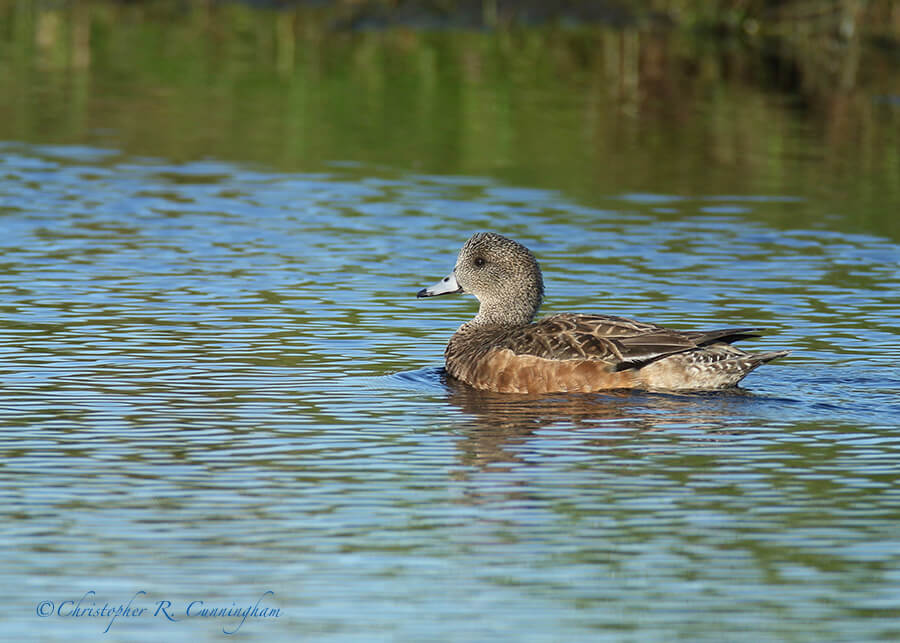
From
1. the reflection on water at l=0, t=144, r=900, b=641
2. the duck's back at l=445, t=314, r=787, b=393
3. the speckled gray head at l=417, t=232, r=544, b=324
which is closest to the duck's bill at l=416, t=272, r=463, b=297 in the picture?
the speckled gray head at l=417, t=232, r=544, b=324

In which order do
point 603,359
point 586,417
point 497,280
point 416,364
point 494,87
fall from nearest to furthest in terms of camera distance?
point 586,417 → point 603,359 → point 416,364 → point 497,280 → point 494,87

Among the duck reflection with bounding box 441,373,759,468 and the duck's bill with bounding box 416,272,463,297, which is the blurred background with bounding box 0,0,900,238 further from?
the duck reflection with bounding box 441,373,759,468

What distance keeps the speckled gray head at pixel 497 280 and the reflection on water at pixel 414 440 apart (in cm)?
49

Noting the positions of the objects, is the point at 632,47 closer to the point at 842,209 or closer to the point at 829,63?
the point at 829,63

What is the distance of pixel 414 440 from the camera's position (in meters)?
9.82

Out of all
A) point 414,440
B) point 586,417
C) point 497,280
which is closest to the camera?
point 414,440

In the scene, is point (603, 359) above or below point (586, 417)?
above

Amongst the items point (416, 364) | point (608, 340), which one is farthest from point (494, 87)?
point (608, 340)

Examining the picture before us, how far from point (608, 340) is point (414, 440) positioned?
2.00 m

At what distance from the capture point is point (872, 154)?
71.4 ft

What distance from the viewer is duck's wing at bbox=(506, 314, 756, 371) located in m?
11.1

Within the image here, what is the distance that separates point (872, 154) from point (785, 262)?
6427 millimetres

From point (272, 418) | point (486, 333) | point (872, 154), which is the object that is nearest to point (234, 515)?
point (272, 418)

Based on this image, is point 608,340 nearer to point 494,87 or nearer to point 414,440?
point 414,440
